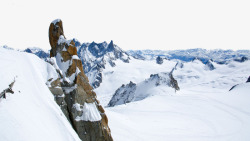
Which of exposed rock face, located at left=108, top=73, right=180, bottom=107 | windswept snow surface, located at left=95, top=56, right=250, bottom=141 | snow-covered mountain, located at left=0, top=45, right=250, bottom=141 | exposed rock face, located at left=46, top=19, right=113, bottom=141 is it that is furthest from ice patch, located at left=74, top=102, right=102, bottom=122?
exposed rock face, located at left=108, top=73, right=180, bottom=107

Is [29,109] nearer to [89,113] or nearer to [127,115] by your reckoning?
[89,113]

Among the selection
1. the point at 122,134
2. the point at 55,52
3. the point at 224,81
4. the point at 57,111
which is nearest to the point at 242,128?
the point at 122,134

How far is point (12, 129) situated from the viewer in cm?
783

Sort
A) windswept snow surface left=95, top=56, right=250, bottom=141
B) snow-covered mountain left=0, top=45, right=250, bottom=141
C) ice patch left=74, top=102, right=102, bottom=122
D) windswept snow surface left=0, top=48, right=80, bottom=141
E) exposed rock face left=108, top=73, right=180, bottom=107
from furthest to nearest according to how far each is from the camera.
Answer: exposed rock face left=108, top=73, right=180, bottom=107, windswept snow surface left=95, top=56, right=250, bottom=141, ice patch left=74, top=102, right=102, bottom=122, snow-covered mountain left=0, top=45, right=250, bottom=141, windswept snow surface left=0, top=48, right=80, bottom=141

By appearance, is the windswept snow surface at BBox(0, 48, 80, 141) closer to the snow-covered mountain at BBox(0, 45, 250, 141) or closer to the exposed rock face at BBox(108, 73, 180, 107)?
the snow-covered mountain at BBox(0, 45, 250, 141)

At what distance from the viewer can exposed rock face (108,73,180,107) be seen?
64.6m

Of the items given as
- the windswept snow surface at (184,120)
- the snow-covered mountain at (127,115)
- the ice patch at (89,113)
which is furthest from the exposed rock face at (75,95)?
the windswept snow surface at (184,120)

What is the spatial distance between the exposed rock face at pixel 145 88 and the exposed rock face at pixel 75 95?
4693 centimetres

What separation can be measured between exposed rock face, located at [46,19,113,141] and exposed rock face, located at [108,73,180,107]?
46.9m

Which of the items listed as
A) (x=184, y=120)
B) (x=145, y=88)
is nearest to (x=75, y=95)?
(x=184, y=120)

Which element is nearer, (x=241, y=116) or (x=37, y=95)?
(x=37, y=95)

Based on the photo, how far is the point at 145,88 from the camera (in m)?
70.5

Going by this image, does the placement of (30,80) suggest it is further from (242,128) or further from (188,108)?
(188,108)

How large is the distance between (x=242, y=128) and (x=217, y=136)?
7.29 m
